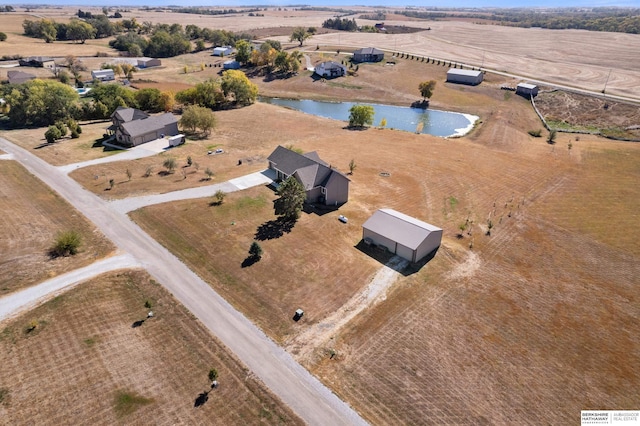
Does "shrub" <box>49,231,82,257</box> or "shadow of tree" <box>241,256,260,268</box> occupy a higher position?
"shrub" <box>49,231,82,257</box>

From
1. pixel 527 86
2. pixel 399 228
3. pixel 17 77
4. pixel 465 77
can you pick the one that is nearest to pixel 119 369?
pixel 399 228

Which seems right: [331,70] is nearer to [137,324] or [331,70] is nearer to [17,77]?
[17,77]

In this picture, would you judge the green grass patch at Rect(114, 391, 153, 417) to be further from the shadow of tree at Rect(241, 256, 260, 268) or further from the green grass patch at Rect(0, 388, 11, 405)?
the shadow of tree at Rect(241, 256, 260, 268)

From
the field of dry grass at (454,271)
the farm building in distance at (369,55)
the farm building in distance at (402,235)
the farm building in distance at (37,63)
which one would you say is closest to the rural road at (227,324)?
the field of dry grass at (454,271)

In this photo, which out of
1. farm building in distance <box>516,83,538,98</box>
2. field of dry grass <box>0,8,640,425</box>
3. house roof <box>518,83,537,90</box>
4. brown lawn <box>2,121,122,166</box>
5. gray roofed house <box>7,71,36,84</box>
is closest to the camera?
field of dry grass <box>0,8,640,425</box>

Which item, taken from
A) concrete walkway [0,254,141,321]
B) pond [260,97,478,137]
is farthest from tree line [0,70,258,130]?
concrete walkway [0,254,141,321]

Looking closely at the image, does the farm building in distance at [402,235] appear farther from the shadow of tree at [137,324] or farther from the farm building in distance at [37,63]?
the farm building in distance at [37,63]
